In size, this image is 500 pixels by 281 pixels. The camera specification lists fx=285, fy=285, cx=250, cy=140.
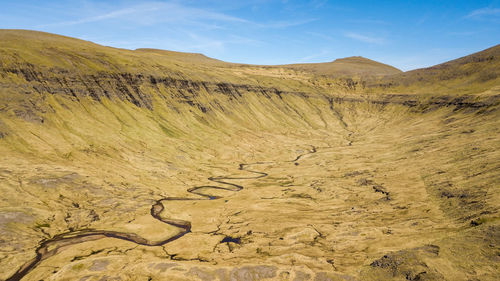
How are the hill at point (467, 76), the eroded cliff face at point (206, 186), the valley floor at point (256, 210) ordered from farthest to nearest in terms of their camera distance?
Answer: the hill at point (467, 76)
the eroded cliff face at point (206, 186)
the valley floor at point (256, 210)

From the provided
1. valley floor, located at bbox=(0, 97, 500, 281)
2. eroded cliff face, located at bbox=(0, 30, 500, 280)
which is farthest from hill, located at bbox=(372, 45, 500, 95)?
valley floor, located at bbox=(0, 97, 500, 281)

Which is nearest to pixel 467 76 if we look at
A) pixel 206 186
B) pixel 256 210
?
pixel 256 210

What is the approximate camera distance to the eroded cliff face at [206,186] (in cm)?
4547

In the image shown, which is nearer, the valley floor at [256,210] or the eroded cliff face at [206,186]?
the valley floor at [256,210]

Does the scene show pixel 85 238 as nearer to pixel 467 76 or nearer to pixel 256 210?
pixel 256 210

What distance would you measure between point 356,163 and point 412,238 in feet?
212

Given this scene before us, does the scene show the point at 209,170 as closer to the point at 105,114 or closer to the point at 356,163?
the point at 105,114

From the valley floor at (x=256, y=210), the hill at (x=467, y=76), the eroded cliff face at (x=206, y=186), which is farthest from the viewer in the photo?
the hill at (x=467, y=76)

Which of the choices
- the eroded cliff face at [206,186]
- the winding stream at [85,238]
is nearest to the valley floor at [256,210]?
the eroded cliff face at [206,186]

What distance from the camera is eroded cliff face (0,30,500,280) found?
149ft

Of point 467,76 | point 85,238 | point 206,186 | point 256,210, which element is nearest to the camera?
point 85,238

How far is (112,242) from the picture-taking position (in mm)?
55031

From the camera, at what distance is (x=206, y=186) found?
298 ft

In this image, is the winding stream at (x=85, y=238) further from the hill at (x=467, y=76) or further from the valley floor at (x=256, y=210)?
the hill at (x=467, y=76)
